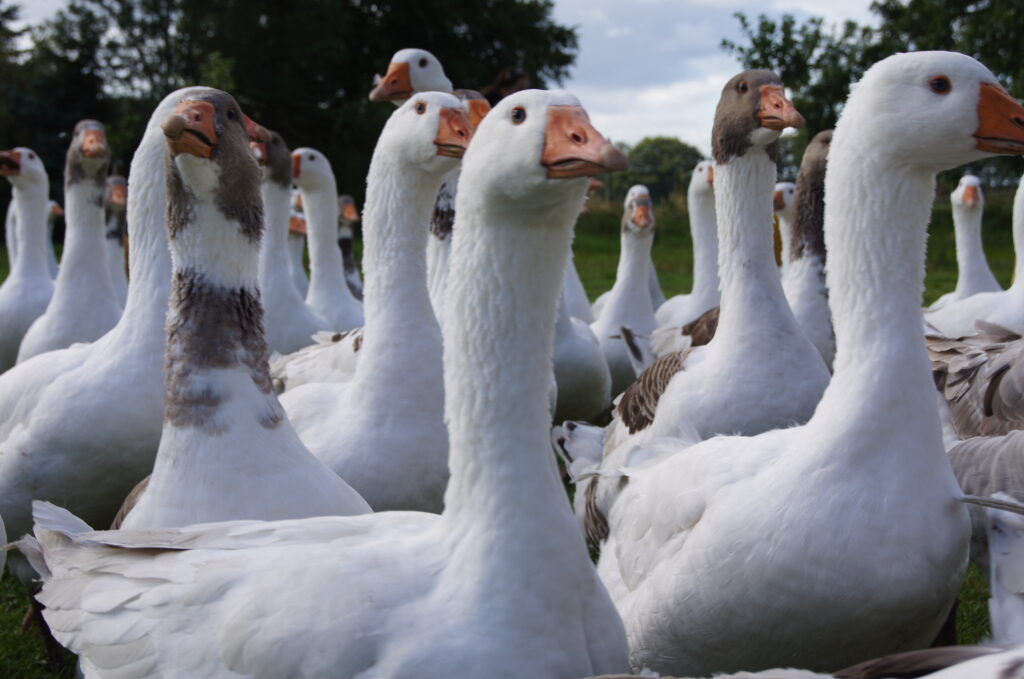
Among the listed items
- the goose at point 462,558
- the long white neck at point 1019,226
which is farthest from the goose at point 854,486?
the long white neck at point 1019,226

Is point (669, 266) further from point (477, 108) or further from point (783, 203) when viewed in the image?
point (477, 108)

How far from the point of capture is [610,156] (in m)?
2.31

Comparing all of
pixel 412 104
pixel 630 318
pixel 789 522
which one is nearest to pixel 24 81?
pixel 630 318

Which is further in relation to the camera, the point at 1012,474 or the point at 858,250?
the point at 1012,474

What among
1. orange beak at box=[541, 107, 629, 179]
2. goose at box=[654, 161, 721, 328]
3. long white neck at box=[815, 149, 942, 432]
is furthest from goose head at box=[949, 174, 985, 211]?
orange beak at box=[541, 107, 629, 179]

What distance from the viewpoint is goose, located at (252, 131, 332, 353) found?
26.7 ft

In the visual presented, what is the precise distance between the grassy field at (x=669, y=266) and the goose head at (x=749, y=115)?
2172 mm

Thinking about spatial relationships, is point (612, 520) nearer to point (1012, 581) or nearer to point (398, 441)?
point (398, 441)

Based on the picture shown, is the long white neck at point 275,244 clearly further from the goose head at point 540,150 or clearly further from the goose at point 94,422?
the goose head at point 540,150

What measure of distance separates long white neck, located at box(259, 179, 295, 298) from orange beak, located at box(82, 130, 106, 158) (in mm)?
1201

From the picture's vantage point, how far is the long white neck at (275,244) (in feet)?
27.2

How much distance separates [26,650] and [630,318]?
588 cm

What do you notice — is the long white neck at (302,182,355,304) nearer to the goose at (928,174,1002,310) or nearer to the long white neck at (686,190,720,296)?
the long white neck at (686,190,720,296)

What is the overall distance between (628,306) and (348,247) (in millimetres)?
A: 5338
